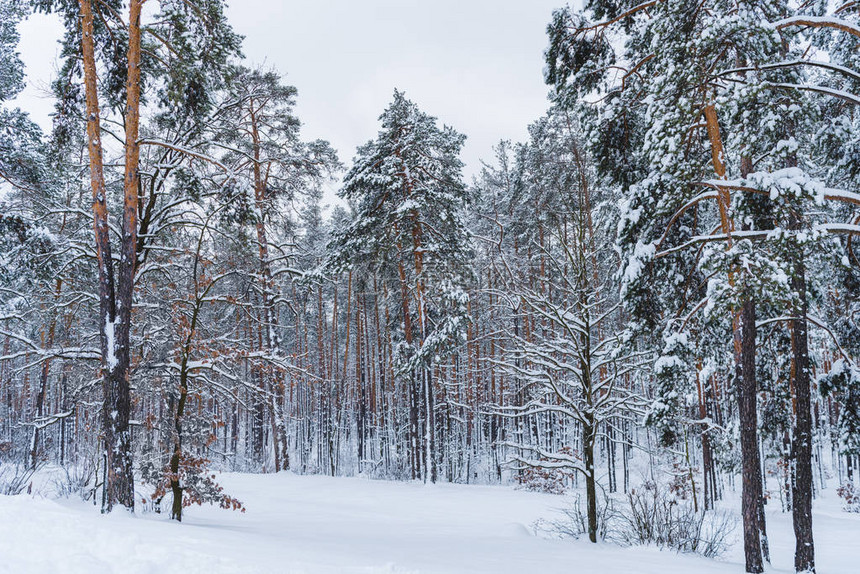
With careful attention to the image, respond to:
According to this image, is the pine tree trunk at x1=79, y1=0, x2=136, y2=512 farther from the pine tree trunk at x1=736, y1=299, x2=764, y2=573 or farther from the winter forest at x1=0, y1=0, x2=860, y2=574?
the pine tree trunk at x1=736, y1=299, x2=764, y2=573

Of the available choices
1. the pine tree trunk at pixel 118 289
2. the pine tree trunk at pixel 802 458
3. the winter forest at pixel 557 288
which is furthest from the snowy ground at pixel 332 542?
the pine tree trunk at pixel 802 458

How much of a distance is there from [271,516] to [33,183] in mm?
9219

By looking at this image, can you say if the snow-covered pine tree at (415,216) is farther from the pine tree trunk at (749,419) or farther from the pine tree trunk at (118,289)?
the pine tree trunk at (749,419)

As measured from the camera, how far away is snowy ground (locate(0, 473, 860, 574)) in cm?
388

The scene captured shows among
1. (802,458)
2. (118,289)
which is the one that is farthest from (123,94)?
(802,458)

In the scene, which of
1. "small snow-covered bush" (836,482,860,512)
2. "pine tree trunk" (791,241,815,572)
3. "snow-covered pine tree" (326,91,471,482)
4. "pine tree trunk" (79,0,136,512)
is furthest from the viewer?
"small snow-covered bush" (836,482,860,512)

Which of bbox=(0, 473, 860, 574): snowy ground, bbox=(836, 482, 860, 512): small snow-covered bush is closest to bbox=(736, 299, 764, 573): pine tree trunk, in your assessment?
bbox=(0, 473, 860, 574): snowy ground

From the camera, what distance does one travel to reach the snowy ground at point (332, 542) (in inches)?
153

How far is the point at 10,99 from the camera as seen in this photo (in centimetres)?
1380

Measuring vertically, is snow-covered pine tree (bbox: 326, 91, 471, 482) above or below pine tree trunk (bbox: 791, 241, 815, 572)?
above

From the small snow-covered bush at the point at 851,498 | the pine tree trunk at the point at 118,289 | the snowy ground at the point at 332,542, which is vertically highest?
the pine tree trunk at the point at 118,289

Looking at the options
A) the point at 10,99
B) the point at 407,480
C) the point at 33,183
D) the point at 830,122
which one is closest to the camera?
the point at 830,122

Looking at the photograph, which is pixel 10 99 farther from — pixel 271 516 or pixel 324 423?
pixel 324 423

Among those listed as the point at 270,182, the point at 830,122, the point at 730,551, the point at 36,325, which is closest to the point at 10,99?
the point at 270,182
